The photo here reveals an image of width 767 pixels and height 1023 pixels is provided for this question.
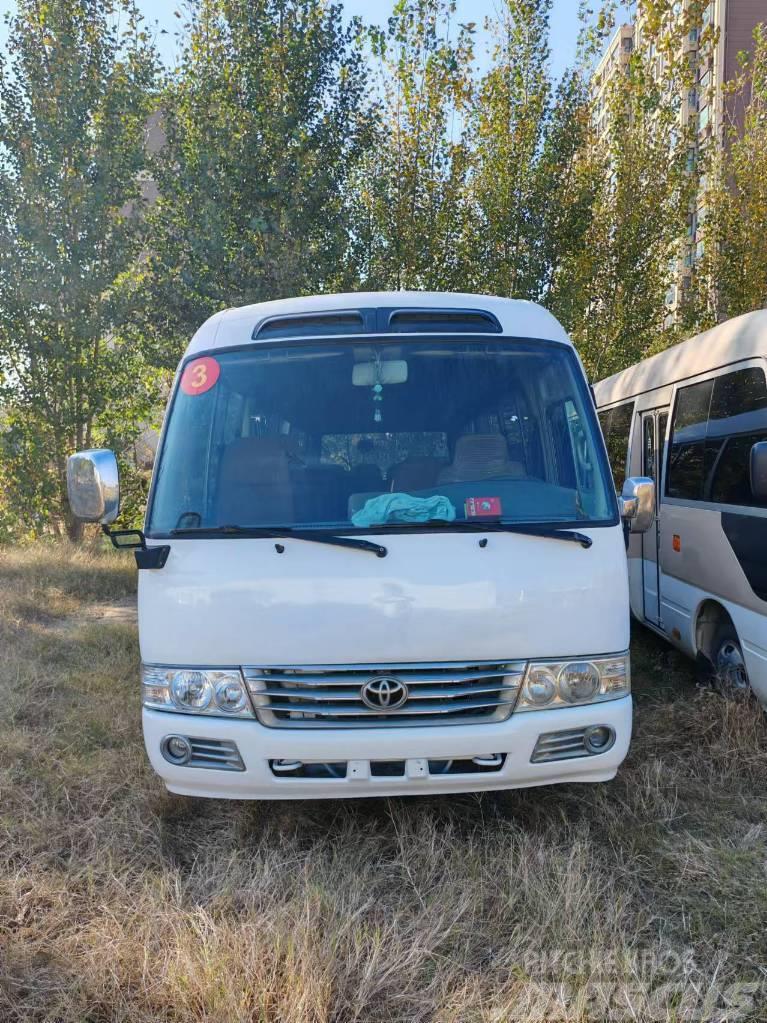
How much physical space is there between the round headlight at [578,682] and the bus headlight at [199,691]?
4.21 ft

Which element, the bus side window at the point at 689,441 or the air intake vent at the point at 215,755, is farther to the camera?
the bus side window at the point at 689,441

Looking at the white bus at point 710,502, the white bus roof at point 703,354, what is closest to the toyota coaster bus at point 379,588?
the white bus at point 710,502

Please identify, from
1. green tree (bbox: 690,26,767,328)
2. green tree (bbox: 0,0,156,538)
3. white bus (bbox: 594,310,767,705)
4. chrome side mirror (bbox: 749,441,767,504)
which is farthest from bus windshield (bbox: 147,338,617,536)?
green tree (bbox: 690,26,767,328)

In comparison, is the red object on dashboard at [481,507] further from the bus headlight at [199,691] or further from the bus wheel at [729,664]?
the bus wheel at [729,664]

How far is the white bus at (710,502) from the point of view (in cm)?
516

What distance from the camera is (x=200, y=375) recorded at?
4.23 m

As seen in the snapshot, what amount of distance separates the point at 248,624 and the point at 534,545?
1.22m

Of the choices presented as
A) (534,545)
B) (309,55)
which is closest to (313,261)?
(309,55)

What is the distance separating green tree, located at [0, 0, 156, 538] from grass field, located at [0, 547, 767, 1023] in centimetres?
858

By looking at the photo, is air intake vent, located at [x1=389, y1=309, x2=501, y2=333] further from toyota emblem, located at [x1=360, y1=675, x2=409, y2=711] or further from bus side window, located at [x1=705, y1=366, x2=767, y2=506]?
bus side window, located at [x1=705, y1=366, x2=767, y2=506]

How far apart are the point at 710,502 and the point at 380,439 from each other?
9.72ft

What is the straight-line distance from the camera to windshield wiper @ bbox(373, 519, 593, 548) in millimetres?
3615

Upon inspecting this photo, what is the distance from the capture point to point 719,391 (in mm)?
5945

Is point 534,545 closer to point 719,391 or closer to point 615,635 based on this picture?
point 615,635
